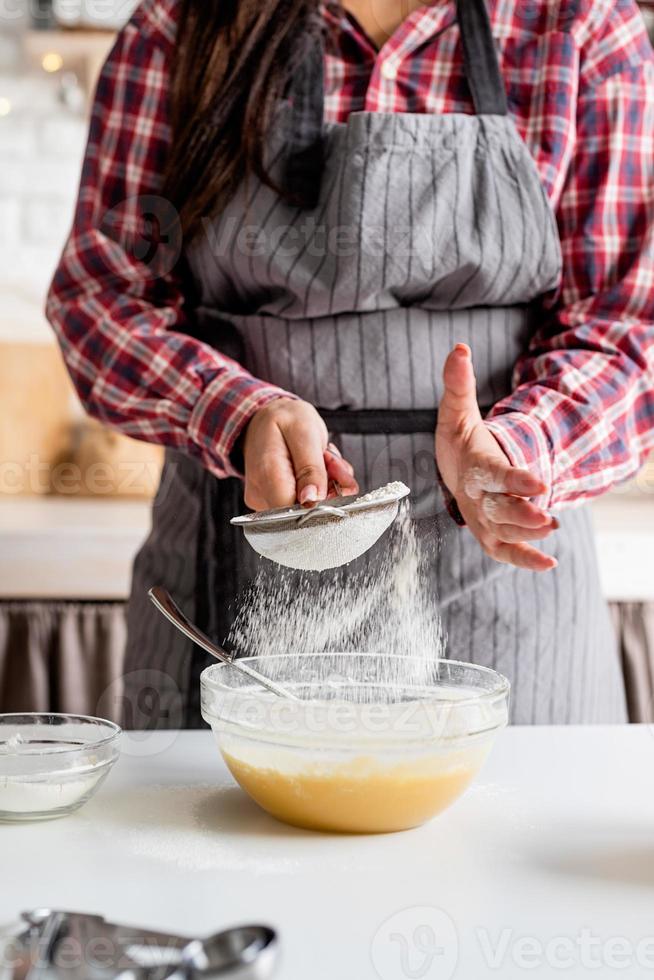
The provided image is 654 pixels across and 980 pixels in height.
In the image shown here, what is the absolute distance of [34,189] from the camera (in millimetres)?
2400

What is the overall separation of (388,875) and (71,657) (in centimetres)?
119

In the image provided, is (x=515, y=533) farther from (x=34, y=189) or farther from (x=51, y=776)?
(x=34, y=189)

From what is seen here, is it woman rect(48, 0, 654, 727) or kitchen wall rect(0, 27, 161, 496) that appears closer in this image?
woman rect(48, 0, 654, 727)

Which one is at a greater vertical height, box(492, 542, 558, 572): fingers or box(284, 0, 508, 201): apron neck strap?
box(284, 0, 508, 201): apron neck strap

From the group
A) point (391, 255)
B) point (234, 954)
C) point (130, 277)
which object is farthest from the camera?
point (130, 277)

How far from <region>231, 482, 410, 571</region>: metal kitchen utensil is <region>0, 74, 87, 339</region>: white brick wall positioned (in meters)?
1.76

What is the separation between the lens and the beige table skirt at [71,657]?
1.69 meters

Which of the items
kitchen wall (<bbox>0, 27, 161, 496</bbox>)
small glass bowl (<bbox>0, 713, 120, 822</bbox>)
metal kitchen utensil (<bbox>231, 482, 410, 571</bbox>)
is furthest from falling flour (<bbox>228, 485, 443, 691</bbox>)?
kitchen wall (<bbox>0, 27, 161, 496</bbox>)

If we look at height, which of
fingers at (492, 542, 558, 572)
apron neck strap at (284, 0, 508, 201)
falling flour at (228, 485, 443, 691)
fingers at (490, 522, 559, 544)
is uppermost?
apron neck strap at (284, 0, 508, 201)

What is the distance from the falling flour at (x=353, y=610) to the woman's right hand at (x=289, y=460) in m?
0.06

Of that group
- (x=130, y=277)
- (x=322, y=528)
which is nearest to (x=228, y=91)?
(x=130, y=277)

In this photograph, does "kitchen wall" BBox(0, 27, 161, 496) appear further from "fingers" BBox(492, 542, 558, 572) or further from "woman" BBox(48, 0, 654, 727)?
"fingers" BBox(492, 542, 558, 572)

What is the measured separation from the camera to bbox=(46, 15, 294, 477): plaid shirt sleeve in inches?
42.9

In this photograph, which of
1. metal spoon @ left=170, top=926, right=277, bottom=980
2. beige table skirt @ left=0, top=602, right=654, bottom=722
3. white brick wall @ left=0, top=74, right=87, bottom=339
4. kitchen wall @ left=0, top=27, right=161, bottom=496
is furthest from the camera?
white brick wall @ left=0, top=74, right=87, bottom=339
